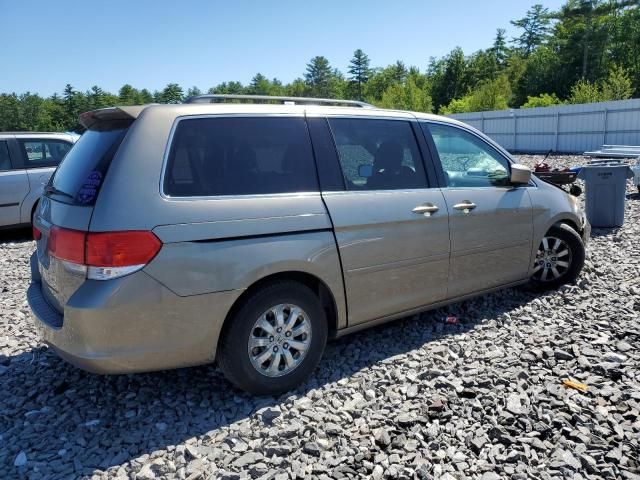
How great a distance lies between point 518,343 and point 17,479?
3.50 metres

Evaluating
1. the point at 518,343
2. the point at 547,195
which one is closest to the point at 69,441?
the point at 518,343

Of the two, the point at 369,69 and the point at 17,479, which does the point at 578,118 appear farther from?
the point at 369,69

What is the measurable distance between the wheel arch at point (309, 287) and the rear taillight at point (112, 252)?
2.04 ft

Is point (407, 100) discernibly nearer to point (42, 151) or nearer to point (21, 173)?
point (42, 151)

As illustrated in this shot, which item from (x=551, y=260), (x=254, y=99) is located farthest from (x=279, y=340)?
(x=551, y=260)

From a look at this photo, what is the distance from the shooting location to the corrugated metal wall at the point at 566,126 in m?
25.2

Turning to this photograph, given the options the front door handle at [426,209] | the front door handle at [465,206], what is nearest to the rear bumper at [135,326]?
the front door handle at [426,209]

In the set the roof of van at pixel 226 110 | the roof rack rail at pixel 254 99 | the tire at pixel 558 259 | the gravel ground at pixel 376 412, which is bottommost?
the gravel ground at pixel 376 412

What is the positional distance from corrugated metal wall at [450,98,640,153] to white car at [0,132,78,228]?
2545 centimetres

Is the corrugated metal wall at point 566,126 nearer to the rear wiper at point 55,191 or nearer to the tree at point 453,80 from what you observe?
the rear wiper at point 55,191

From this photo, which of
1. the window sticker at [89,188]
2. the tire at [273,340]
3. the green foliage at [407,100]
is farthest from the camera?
the green foliage at [407,100]

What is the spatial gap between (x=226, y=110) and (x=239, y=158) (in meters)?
0.34

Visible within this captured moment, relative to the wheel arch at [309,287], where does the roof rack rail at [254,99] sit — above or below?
above

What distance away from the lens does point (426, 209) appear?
398cm
